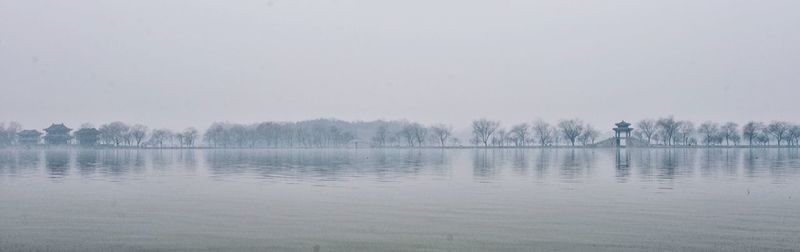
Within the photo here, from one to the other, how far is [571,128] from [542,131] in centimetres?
1175

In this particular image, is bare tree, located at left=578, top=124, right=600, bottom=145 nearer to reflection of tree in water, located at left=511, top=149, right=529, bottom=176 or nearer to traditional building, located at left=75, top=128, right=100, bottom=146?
reflection of tree in water, located at left=511, top=149, right=529, bottom=176

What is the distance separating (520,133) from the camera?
184 m

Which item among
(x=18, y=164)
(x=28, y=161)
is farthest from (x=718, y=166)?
(x=28, y=161)

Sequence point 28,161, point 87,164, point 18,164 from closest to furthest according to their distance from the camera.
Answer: point 18,164
point 87,164
point 28,161

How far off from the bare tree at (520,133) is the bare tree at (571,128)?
1092cm

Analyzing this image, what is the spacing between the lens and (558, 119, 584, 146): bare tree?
168 metres

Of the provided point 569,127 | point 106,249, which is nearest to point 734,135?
point 569,127

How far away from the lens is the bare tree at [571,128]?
167775 millimetres

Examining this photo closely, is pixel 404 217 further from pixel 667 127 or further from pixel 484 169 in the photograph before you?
pixel 667 127

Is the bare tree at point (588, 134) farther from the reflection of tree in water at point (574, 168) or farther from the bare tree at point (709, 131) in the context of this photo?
the reflection of tree in water at point (574, 168)

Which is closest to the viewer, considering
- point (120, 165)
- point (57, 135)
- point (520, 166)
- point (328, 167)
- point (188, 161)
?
point (520, 166)

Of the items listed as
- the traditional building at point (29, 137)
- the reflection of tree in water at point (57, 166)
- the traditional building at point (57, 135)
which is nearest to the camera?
the reflection of tree in water at point (57, 166)

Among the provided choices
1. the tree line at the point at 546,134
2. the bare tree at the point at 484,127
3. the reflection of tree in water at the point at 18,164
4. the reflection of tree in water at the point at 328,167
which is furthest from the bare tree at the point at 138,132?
the reflection of tree in water at the point at 328,167

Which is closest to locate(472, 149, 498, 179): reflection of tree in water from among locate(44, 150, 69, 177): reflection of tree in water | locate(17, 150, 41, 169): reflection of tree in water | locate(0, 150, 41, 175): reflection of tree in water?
locate(44, 150, 69, 177): reflection of tree in water
